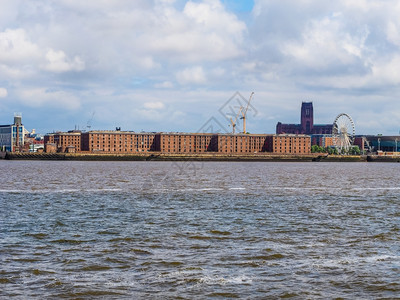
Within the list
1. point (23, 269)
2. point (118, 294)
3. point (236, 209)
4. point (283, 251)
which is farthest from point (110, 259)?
point (236, 209)

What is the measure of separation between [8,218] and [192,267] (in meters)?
11.2

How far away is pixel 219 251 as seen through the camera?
585 inches

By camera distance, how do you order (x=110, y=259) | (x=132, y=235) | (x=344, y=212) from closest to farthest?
(x=110, y=259), (x=132, y=235), (x=344, y=212)

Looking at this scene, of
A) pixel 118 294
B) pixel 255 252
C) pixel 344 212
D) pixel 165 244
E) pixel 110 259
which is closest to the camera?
pixel 118 294

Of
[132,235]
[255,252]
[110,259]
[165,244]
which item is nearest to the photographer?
[110,259]

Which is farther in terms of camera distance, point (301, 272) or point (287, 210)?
point (287, 210)

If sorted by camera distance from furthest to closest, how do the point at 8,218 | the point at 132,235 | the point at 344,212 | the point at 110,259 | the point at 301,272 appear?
1. the point at 344,212
2. the point at 8,218
3. the point at 132,235
4. the point at 110,259
5. the point at 301,272

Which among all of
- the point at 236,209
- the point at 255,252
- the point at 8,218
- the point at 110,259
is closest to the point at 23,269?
the point at 110,259

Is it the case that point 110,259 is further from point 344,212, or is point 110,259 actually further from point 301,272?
point 344,212

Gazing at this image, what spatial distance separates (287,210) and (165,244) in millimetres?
10913

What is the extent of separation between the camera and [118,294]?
419 inches

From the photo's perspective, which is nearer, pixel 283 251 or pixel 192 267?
pixel 192 267

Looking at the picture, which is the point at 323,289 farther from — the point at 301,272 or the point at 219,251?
the point at 219,251

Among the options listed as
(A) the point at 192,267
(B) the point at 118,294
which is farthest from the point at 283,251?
(B) the point at 118,294
